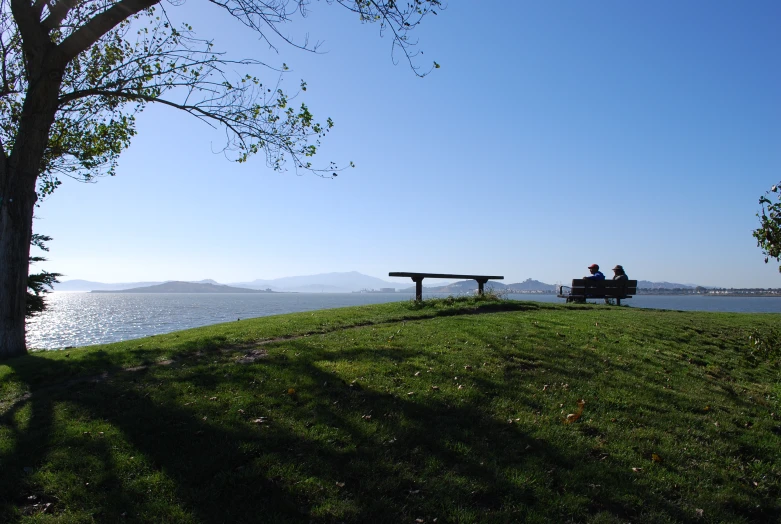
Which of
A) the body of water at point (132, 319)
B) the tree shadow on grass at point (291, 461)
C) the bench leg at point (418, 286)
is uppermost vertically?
the bench leg at point (418, 286)

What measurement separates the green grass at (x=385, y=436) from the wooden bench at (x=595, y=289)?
12585 mm

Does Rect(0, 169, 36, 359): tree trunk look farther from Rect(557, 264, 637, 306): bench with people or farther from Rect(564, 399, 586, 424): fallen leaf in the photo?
Rect(557, 264, 637, 306): bench with people

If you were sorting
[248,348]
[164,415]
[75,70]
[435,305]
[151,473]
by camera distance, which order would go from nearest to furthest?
[151,473] → [164,415] → [248,348] → [75,70] → [435,305]

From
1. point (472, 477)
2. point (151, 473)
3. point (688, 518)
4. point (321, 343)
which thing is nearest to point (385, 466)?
point (472, 477)

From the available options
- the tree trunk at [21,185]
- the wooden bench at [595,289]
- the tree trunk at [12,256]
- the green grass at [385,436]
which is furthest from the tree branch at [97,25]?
the wooden bench at [595,289]

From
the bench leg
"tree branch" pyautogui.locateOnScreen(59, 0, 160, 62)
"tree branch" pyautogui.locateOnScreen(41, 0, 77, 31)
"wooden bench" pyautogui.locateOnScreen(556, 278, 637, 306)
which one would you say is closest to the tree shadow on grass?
"tree branch" pyautogui.locateOnScreen(59, 0, 160, 62)

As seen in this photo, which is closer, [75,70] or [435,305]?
[75,70]

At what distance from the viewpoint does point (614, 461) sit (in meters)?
5.45

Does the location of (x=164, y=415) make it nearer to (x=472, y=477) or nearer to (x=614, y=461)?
(x=472, y=477)

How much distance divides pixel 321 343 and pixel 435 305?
25.7ft

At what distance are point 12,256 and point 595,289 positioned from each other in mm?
22510

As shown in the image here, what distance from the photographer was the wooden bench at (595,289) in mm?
22781

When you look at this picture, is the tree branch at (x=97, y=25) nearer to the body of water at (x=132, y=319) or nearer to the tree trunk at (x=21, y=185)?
the tree trunk at (x=21, y=185)

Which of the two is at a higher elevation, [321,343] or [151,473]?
[321,343]
